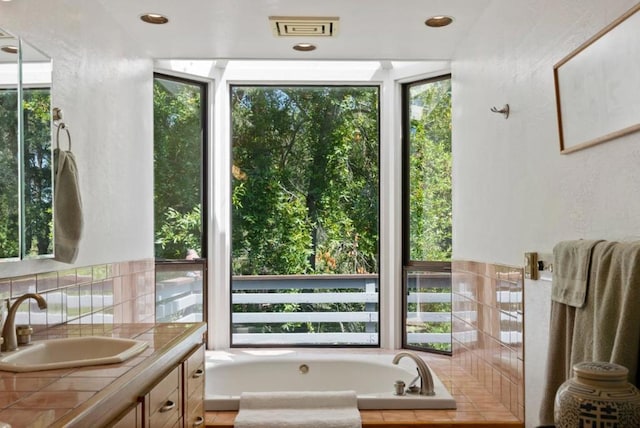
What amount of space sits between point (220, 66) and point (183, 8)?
149 cm

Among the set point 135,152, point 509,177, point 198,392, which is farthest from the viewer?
point 135,152

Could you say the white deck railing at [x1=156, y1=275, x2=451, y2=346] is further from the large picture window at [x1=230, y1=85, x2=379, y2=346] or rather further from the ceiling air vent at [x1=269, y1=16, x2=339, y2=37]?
the ceiling air vent at [x1=269, y1=16, x2=339, y2=37]

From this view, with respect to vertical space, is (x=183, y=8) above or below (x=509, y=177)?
above

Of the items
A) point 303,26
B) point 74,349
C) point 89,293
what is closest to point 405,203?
point 303,26

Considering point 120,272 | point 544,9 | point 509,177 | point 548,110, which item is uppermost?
point 544,9

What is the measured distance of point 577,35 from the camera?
2.26 m

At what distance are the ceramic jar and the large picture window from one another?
11.3 feet

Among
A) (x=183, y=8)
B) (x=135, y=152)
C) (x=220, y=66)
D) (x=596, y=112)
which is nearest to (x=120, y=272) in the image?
(x=135, y=152)

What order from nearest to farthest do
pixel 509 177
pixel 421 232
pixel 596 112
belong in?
1. pixel 596 112
2. pixel 509 177
3. pixel 421 232

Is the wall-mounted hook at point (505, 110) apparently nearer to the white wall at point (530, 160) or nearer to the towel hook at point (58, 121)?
the white wall at point (530, 160)

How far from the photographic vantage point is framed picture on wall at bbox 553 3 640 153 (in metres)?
1.80

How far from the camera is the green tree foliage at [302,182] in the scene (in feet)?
15.9

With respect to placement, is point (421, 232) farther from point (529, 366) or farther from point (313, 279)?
point (529, 366)

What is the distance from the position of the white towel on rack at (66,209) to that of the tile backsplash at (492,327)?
187cm
